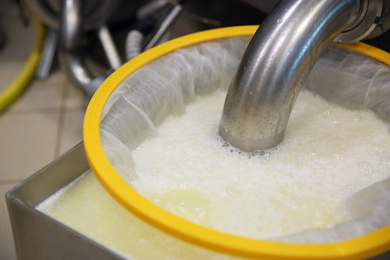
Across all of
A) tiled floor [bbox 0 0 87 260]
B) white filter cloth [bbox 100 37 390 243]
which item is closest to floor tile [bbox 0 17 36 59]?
tiled floor [bbox 0 0 87 260]

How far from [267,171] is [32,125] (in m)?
0.91

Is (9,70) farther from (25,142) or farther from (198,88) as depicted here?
(198,88)

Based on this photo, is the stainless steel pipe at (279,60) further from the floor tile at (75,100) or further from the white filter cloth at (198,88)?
the floor tile at (75,100)

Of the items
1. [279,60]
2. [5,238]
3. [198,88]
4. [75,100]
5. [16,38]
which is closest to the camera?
[279,60]

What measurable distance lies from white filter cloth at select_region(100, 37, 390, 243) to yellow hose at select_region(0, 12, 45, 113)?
0.84m

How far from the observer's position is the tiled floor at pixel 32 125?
1.12 m

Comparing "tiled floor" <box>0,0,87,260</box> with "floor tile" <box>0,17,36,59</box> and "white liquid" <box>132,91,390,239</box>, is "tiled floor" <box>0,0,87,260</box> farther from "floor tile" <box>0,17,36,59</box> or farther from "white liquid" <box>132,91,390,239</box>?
"white liquid" <box>132,91,390,239</box>

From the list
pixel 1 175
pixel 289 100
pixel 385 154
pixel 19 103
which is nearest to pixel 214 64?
pixel 289 100

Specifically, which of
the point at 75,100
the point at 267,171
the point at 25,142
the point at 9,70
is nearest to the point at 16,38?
the point at 9,70

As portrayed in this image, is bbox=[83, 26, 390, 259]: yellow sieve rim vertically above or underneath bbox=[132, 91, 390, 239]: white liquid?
above

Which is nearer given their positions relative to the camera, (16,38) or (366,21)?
(366,21)

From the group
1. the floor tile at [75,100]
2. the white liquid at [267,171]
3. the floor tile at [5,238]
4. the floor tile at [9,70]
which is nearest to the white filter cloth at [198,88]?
the white liquid at [267,171]

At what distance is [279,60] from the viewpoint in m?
0.54

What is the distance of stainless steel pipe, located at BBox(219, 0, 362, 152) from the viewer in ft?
1.79
